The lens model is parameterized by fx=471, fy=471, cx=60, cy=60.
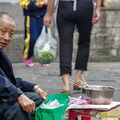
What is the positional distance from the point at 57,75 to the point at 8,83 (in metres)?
4.07

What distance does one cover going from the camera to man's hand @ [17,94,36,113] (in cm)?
337

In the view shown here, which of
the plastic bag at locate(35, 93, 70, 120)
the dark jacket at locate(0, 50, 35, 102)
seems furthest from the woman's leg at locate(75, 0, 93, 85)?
the plastic bag at locate(35, 93, 70, 120)

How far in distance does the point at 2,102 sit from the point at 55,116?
1.34 ft

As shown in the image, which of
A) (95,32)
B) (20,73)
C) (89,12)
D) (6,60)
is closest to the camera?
(6,60)

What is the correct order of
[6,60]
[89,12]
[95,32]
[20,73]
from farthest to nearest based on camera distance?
[95,32]
[20,73]
[89,12]
[6,60]

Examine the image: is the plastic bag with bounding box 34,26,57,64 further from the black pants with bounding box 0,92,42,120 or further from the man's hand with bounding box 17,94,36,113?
the man's hand with bounding box 17,94,36,113

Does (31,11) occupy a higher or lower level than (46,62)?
higher

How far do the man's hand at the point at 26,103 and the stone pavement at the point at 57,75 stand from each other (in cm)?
249

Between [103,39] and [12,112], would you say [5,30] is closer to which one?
[12,112]

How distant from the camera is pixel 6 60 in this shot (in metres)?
3.75

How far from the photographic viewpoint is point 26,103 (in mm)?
3363

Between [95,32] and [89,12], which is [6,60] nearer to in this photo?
[89,12]

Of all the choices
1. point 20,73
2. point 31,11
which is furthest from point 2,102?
point 31,11

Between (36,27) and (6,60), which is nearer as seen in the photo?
(6,60)
